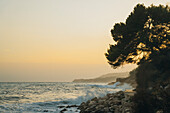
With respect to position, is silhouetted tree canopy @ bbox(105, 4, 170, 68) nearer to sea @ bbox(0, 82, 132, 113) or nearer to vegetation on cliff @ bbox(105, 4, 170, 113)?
vegetation on cliff @ bbox(105, 4, 170, 113)

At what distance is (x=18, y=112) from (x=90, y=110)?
635 centimetres

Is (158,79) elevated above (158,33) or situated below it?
below

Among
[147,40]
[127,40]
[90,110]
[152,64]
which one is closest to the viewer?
[90,110]

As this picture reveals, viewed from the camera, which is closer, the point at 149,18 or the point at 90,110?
the point at 90,110

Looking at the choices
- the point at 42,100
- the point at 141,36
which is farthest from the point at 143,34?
the point at 42,100

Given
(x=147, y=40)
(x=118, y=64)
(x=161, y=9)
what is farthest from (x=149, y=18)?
(x=118, y=64)

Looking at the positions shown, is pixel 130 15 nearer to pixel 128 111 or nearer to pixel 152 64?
pixel 152 64

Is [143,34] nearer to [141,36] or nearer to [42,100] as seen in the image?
[141,36]

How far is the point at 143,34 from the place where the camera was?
71.7 feet

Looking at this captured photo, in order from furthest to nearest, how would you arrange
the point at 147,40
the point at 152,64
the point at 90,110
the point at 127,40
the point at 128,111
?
1. the point at 127,40
2. the point at 147,40
3. the point at 152,64
4. the point at 90,110
5. the point at 128,111

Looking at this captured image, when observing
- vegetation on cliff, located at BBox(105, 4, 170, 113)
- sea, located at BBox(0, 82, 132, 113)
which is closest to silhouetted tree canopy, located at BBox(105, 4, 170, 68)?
vegetation on cliff, located at BBox(105, 4, 170, 113)

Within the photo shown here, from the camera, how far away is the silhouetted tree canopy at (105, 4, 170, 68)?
21.9m

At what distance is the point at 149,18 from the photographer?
74.8 feet

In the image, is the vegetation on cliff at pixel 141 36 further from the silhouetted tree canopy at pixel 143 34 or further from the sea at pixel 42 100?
the sea at pixel 42 100
